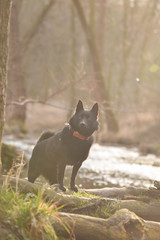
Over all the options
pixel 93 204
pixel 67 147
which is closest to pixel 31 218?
pixel 93 204

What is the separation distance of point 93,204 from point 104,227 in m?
0.92

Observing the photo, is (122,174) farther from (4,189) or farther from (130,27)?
(130,27)

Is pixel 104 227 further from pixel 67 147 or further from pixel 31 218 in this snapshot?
pixel 67 147

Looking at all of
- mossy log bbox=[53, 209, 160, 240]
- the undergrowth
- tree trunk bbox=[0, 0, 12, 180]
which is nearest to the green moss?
the undergrowth

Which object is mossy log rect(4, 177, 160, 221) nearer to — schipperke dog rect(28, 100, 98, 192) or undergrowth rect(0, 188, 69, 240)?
schipperke dog rect(28, 100, 98, 192)

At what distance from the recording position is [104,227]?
199 inches

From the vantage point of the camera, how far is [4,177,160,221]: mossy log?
19.3ft

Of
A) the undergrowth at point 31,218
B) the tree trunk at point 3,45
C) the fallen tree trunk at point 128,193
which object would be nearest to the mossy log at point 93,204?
the fallen tree trunk at point 128,193

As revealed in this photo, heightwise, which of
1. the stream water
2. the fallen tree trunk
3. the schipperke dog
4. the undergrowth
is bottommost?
the stream water

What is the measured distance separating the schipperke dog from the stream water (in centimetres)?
348

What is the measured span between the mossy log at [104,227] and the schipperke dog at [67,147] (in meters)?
1.30

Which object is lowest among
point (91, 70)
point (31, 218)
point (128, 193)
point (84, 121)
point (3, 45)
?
point (128, 193)

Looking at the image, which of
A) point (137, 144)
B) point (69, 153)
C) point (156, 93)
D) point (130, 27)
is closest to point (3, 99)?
point (69, 153)

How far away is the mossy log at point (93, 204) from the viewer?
5879 mm
